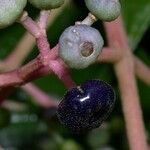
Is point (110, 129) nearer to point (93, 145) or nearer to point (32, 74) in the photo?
point (93, 145)

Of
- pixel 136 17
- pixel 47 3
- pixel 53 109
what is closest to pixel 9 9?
pixel 47 3

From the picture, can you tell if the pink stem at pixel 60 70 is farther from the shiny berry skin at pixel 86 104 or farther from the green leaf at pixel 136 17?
the green leaf at pixel 136 17

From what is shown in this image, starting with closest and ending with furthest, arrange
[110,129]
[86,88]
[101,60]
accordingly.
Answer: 1. [86,88]
2. [101,60]
3. [110,129]

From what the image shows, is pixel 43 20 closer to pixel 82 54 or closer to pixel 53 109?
pixel 82 54

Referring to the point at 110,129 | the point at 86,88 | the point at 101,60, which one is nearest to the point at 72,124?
the point at 86,88

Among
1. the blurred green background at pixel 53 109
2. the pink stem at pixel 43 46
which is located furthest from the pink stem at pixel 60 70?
the blurred green background at pixel 53 109

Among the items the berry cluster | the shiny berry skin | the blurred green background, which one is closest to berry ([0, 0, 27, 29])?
the berry cluster
